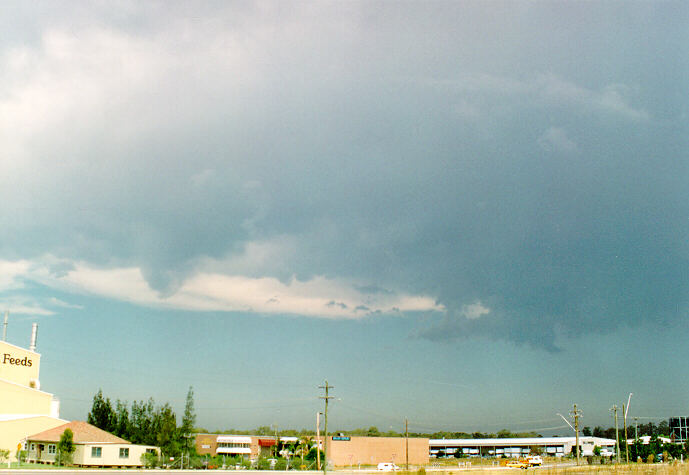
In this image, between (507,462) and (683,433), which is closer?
(507,462)

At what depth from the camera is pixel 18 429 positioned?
89.0 metres

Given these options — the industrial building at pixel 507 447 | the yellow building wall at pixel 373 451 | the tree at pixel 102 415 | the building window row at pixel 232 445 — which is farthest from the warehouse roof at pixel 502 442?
the tree at pixel 102 415

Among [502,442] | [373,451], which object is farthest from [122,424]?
[502,442]

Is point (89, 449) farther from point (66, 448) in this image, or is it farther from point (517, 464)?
point (517, 464)

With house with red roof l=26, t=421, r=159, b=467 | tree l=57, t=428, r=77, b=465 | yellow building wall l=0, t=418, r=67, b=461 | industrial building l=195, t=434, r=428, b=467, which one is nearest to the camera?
tree l=57, t=428, r=77, b=465

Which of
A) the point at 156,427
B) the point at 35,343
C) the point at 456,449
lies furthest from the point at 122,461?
the point at 456,449

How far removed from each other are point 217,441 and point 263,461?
162 ft

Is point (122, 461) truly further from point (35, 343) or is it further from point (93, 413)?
point (35, 343)

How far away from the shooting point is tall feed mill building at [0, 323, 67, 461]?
3465 inches

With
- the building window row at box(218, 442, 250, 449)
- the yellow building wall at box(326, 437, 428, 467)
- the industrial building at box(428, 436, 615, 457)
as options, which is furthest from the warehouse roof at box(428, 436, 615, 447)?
the building window row at box(218, 442, 250, 449)

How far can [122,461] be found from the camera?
82.9 metres

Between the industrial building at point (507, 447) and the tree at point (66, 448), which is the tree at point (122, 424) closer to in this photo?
the tree at point (66, 448)

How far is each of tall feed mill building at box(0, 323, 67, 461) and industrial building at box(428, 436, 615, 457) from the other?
3807 inches

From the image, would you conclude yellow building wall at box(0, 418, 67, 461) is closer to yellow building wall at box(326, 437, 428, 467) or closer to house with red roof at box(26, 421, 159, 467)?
house with red roof at box(26, 421, 159, 467)
